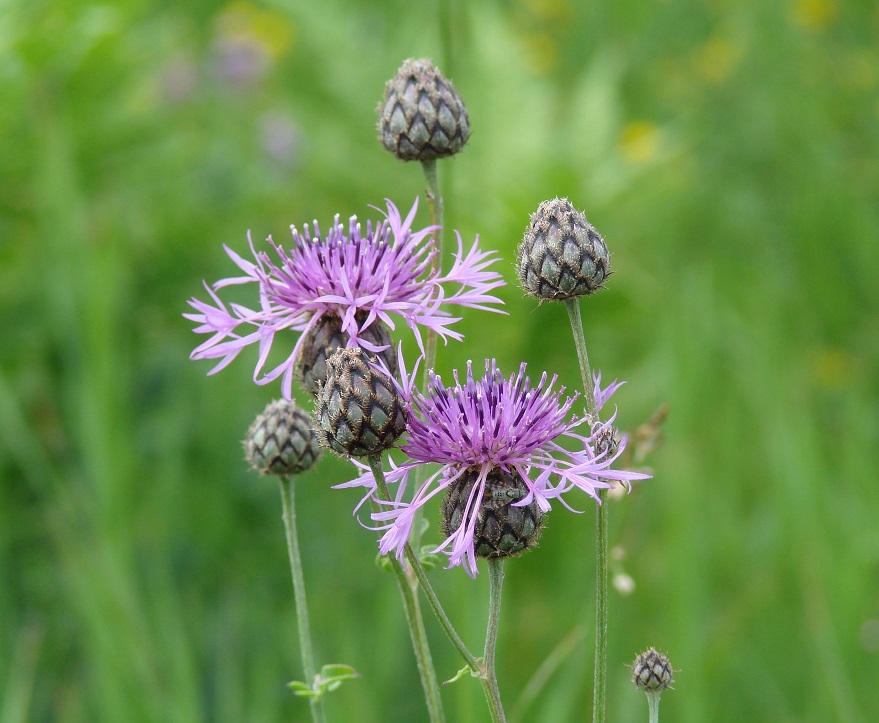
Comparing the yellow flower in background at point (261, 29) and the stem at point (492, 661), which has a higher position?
the yellow flower in background at point (261, 29)

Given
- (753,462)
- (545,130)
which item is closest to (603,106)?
(545,130)

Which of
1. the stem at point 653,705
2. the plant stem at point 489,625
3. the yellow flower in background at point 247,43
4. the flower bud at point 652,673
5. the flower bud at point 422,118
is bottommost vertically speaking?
the stem at point 653,705

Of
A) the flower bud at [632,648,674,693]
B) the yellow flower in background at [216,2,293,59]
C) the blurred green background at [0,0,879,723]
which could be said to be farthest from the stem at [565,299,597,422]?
the yellow flower in background at [216,2,293,59]

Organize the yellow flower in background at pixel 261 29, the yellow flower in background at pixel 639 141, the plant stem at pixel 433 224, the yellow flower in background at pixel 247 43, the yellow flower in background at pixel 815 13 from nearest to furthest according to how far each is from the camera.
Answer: the plant stem at pixel 433 224, the yellow flower in background at pixel 639 141, the yellow flower in background at pixel 815 13, the yellow flower in background at pixel 247 43, the yellow flower in background at pixel 261 29

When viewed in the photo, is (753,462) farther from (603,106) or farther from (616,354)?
(603,106)

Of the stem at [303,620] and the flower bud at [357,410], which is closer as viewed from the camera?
the flower bud at [357,410]

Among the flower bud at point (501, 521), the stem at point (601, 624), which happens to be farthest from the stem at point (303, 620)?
the stem at point (601, 624)

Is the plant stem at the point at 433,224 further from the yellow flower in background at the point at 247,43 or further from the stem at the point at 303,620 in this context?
the yellow flower in background at the point at 247,43

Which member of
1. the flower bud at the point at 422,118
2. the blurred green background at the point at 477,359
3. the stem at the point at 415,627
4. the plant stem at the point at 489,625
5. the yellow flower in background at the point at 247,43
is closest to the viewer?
the plant stem at the point at 489,625
